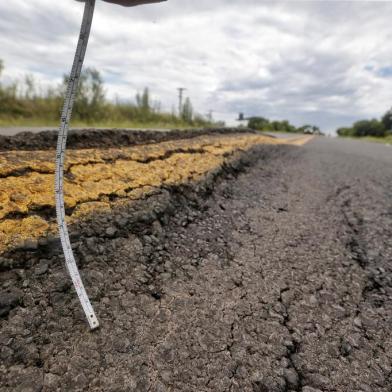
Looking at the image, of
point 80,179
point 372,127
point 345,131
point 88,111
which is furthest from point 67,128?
point 345,131

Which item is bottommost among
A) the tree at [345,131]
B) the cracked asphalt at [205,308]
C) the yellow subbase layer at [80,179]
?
the tree at [345,131]

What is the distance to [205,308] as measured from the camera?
1.44m

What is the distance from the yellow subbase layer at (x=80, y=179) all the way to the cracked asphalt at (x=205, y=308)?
125 mm

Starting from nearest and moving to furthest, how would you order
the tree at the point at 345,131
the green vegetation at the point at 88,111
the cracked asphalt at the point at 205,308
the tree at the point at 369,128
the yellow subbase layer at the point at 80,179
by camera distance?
the cracked asphalt at the point at 205,308 < the yellow subbase layer at the point at 80,179 < the green vegetation at the point at 88,111 < the tree at the point at 369,128 < the tree at the point at 345,131

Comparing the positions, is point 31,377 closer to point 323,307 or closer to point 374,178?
point 323,307

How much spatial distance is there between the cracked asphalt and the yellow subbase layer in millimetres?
125

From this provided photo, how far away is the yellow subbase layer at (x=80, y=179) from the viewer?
4.86 ft

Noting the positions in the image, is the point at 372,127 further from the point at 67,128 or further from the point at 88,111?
the point at 67,128

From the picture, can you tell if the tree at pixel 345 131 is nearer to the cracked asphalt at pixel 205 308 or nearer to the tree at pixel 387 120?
the tree at pixel 387 120

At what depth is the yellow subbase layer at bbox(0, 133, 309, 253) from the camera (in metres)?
1.48

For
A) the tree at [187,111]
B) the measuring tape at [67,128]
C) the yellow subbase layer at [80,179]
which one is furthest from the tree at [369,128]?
the measuring tape at [67,128]

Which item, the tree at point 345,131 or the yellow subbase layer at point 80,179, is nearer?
the yellow subbase layer at point 80,179

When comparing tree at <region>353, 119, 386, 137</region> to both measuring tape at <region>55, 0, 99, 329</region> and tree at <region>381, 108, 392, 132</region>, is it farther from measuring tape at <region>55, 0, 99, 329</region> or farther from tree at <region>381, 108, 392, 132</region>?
measuring tape at <region>55, 0, 99, 329</region>

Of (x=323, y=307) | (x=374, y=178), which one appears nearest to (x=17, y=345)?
(x=323, y=307)
